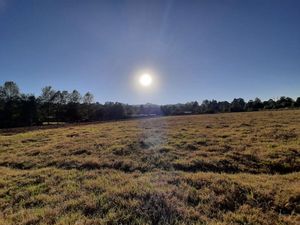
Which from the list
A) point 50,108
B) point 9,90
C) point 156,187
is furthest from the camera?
point 50,108

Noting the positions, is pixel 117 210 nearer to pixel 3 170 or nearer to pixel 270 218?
pixel 270 218

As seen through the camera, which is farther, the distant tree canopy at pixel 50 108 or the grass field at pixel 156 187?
the distant tree canopy at pixel 50 108

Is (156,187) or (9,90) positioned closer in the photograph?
(156,187)

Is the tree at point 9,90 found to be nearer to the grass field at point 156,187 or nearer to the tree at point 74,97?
the tree at point 74,97

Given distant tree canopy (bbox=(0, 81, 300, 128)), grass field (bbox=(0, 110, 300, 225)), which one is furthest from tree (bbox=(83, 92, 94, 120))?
grass field (bbox=(0, 110, 300, 225))

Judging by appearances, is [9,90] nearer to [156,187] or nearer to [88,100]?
[88,100]

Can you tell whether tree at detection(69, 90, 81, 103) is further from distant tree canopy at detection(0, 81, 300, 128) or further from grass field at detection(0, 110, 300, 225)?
grass field at detection(0, 110, 300, 225)

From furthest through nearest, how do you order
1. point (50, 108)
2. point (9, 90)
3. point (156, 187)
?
point (50, 108) < point (9, 90) < point (156, 187)

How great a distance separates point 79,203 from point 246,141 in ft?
39.3

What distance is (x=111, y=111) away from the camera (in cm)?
8294

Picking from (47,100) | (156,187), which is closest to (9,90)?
(47,100)

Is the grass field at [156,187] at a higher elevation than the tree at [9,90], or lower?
lower

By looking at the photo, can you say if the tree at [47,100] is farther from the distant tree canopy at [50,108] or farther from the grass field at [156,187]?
the grass field at [156,187]

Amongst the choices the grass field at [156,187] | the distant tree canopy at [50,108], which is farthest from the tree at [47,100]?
the grass field at [156,187]
